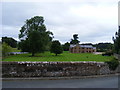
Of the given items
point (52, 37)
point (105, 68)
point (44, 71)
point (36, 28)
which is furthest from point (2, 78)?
point (52, 37)

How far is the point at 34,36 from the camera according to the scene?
29734 mm

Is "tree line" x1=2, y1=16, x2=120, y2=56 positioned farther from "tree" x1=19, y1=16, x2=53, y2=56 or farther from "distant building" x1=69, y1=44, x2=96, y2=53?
"distant building" x1=69, y1=44, x2=96, y2=53

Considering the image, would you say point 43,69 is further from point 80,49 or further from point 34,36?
point 80,49

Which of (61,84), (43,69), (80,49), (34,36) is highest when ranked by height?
(34,36)

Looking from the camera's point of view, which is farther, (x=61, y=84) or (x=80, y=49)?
(x=80, y=49)

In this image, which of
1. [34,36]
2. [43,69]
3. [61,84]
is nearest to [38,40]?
[34,36]

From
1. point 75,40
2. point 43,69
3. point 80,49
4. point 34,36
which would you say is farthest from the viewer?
point 75,40

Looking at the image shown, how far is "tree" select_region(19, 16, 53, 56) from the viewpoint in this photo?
2973cm

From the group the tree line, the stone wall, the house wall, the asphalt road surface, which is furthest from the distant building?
the asphalt road surface

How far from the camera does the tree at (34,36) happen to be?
29734 mm

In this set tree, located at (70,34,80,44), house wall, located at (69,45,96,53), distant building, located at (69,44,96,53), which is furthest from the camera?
tree, located at (70,34,80,44)

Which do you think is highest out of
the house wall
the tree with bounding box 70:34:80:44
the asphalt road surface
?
the tree with bounding box 70:34:80:44

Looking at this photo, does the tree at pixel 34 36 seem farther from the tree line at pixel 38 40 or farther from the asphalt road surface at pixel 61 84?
the asphalt road surface at pixel 61 84

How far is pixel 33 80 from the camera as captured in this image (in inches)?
437
